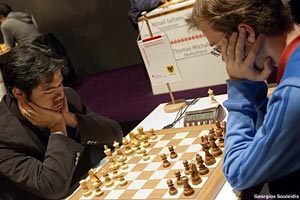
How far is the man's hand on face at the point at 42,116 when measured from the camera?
83.7 inches

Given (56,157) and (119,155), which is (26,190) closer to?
(56,157)

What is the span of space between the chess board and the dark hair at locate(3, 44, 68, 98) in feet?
1.63

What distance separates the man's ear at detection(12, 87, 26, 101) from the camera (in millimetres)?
2062

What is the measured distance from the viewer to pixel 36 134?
2170 millimetres

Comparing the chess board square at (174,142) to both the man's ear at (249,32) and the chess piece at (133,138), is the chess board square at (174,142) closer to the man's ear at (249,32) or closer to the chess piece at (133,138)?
the chess piece at (133,138)

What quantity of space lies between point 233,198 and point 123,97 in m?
4.56

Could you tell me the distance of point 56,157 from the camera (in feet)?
6.71

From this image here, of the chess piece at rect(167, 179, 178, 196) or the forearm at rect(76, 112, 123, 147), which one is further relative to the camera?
the forearm at rect(76, 112, 123, 147)

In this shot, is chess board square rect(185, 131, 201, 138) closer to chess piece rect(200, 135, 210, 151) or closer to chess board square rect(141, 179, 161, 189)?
chess piece rect(200, 135, 210, 151)

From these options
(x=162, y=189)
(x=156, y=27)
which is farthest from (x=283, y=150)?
(x=156, y=27)

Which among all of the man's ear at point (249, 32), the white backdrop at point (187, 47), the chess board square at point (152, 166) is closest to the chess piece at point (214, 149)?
the chess board square at point (152, 166)

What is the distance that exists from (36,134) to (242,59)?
3.89ft

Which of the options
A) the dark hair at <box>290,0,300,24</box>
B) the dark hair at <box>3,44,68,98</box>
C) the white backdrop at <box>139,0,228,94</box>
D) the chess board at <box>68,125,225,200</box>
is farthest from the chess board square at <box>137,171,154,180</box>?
the white backdrop at <box>139,0,228,94</box>

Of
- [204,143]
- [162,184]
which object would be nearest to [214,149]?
[204,143]
